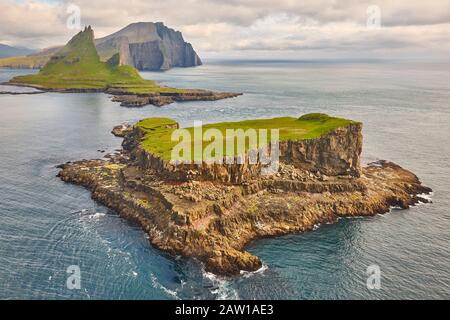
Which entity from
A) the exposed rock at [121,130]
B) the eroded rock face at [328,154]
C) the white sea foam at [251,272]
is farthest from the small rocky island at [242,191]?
the exposed rock at [121,130]

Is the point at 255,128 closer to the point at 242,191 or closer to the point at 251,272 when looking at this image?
the point at 242,191

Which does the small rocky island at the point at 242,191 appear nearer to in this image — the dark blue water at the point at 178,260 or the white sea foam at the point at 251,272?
the white sea foam at the point at 251,272

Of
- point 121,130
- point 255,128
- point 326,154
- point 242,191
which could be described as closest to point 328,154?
point 326,154

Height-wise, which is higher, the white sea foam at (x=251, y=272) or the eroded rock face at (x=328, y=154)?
the eroded rock face at (x=328, y=154)

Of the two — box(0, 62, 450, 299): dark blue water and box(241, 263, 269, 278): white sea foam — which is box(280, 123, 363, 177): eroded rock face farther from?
box(241, 263, 269, 278): white sea foam

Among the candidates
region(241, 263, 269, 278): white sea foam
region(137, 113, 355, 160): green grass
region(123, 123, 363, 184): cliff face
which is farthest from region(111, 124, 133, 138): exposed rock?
region(241, 263, 269, 278): white sea foam

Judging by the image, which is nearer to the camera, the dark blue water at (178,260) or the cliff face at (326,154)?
the dark blue water at (178,260)

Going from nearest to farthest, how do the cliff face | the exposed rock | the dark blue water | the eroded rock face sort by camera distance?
1. the dark blue water
2. the cliff face
3. the eroded rock face
4. the exposed rock
